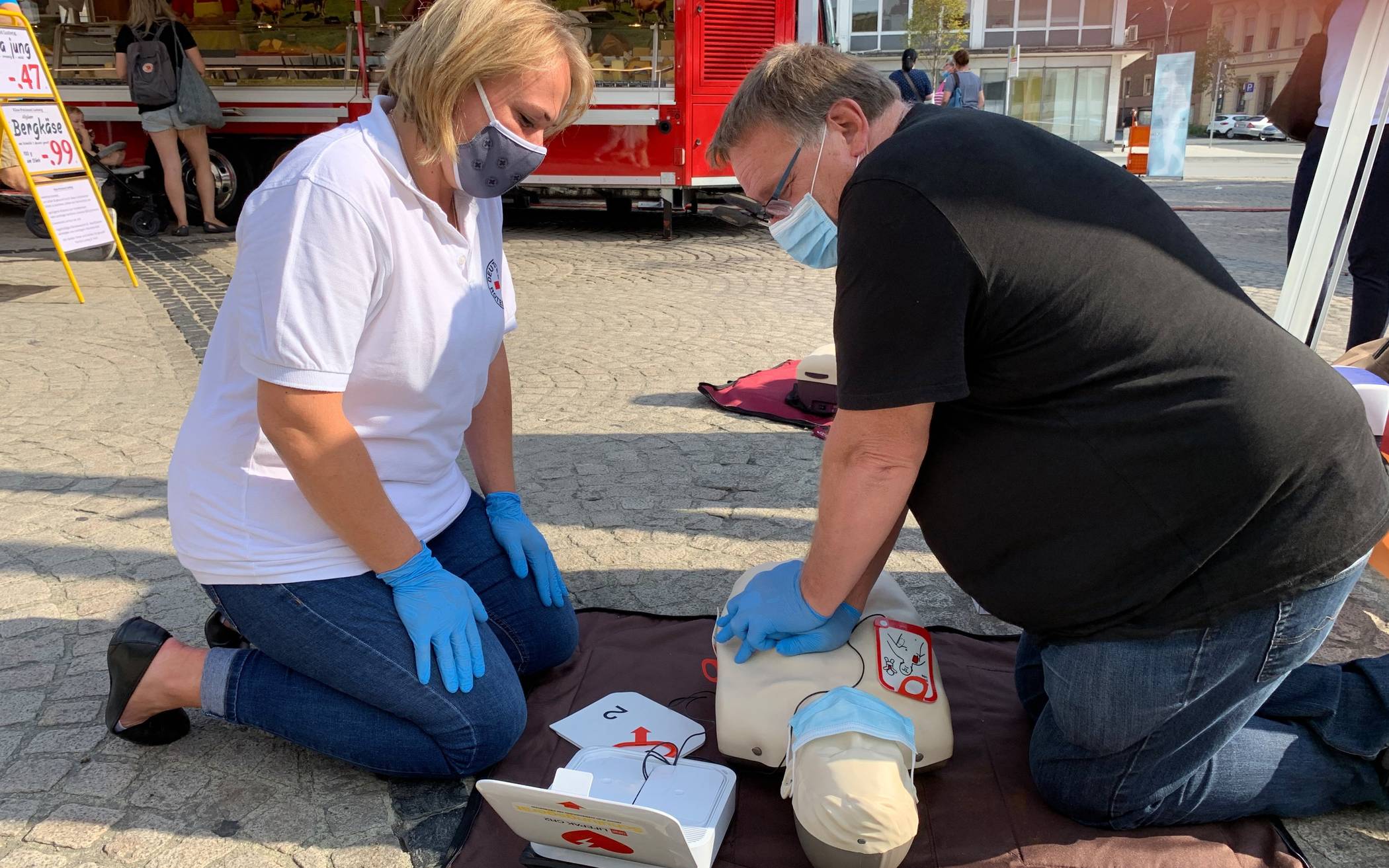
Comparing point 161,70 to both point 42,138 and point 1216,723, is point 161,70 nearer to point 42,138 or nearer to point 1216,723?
point 42,138

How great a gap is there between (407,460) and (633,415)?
235 centimetres

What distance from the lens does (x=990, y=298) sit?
1.58 m

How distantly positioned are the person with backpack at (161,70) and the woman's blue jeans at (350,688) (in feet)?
24.2

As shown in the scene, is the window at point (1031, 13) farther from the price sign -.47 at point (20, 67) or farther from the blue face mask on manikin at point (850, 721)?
the blue face mask on manikin at point (850, 721)

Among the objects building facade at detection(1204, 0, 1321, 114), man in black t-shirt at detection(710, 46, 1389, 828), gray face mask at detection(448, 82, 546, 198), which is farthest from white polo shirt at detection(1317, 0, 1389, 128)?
building facade at detection(1204, 0, 1321, 114)

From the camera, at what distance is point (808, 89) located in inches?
72.2

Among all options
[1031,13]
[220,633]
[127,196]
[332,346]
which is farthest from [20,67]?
[1031,13]

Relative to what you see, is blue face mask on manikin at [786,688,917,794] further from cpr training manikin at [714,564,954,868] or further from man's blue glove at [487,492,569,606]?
man's blue glove at [487,492,569,606]

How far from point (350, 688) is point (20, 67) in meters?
6.05

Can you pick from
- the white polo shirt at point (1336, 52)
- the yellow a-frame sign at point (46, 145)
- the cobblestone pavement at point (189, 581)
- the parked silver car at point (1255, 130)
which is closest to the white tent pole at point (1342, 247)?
the white polo shirt at point (1336, 52)

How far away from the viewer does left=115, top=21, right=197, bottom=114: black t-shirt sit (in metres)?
7.97

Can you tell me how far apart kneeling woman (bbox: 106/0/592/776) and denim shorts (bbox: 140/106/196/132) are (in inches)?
286

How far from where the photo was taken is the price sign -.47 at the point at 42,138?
20.1 ft

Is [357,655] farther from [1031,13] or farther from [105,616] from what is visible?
[1031,13]
